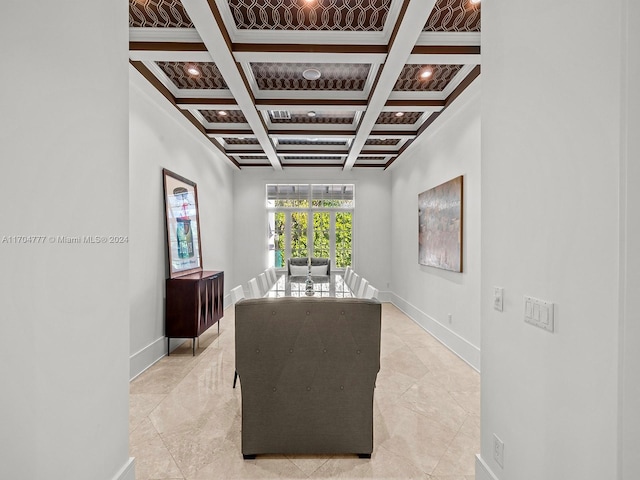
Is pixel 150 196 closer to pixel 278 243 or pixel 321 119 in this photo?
pixel 321 119

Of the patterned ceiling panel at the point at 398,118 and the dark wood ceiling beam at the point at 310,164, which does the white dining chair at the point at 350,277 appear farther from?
the dark wood ceiling beam at the point at 310,164

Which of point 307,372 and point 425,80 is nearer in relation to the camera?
point 307,372

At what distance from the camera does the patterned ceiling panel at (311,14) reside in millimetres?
2240

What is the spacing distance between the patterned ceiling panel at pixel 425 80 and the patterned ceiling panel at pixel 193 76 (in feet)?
6.14

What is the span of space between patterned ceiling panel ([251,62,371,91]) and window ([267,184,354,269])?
11.9 ft

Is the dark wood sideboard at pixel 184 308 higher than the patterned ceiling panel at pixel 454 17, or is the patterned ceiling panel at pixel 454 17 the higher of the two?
the patterned ceiling panel at pixel 454 17

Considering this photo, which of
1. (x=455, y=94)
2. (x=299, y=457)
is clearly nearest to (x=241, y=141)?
(x=455, y=94)

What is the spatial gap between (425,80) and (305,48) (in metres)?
1.46

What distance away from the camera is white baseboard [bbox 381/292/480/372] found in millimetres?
3409

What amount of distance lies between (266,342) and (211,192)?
14.0 ft
